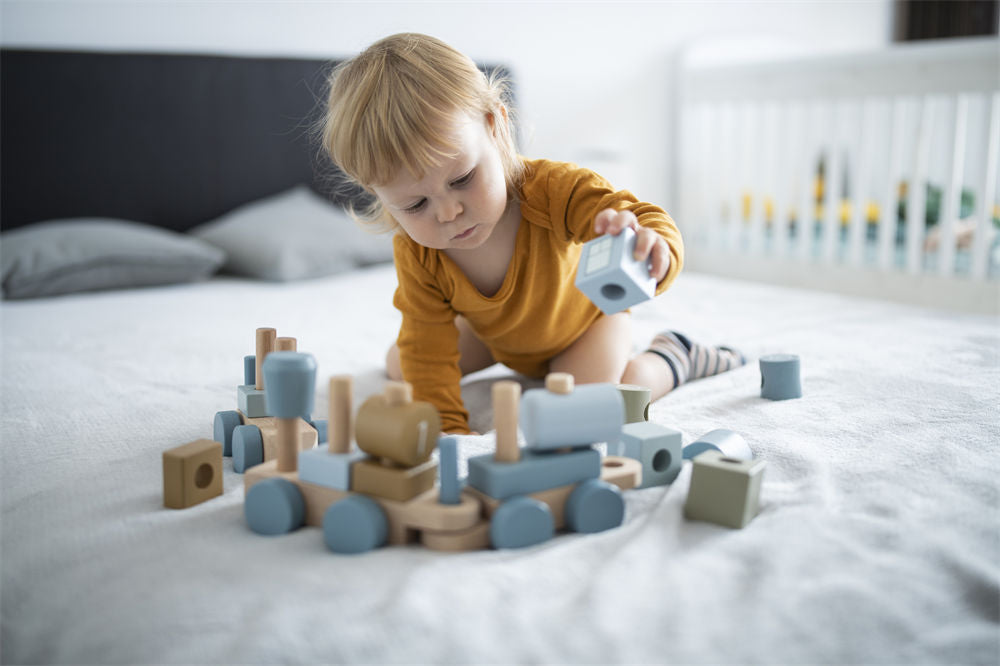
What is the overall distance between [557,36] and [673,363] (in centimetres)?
207

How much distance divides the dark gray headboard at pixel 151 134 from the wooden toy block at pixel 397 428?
180 cm

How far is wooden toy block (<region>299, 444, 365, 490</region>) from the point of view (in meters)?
0.65

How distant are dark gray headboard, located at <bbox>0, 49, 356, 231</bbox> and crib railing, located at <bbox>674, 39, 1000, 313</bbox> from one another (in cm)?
139

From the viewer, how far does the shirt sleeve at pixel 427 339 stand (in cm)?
104

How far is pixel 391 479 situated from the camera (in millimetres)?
633

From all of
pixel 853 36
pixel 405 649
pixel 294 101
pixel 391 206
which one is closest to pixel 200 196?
pixel 294 101

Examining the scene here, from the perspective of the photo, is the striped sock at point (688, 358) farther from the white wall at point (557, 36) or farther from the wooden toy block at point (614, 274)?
the white wall at point (557, 36)

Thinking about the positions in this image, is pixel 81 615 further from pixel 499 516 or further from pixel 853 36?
pixel 853 36

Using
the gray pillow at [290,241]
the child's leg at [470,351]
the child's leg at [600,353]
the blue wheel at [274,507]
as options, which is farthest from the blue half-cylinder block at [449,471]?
the gray pillow at [290,241]

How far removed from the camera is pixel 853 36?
3670 mm

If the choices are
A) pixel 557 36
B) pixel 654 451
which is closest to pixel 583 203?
pixel 654 451

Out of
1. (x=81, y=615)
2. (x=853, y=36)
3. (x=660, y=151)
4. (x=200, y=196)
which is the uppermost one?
(x=853, y=36)

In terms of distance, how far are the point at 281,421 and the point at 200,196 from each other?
1.77 m

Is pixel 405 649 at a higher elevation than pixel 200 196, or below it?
below
